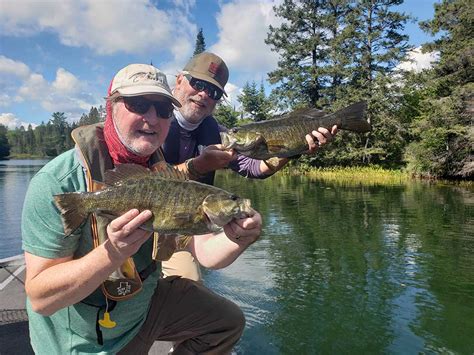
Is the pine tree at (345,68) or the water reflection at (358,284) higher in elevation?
the pine tree at (345,68)

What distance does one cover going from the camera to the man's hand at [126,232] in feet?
8.02

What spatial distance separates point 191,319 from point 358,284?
7678 mm

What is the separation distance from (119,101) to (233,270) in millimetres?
9065

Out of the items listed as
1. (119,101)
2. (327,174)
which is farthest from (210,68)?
(327,174)

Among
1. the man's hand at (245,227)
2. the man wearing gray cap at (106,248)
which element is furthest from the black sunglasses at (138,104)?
the man's hand at (245,227)

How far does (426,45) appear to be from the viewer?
36812 mm

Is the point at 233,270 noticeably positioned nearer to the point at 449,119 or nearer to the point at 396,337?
the point at 396,337

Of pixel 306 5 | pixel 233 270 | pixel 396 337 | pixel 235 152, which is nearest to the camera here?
pixel 235 152

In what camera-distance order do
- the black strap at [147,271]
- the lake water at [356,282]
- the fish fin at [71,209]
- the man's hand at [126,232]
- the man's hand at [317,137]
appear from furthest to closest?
1. the lake water at [356,282]
2. the man's hand at [317,137]
3. the black strap at [147,271]
4. the fish fin at [71,209]
5. the man's hand at [126,232]

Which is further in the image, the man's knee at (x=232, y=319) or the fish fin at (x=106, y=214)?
the man's knee at (x=232, y=319)

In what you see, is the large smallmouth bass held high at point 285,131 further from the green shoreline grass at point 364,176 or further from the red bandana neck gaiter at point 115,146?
the green shoreline grass at point 364,176

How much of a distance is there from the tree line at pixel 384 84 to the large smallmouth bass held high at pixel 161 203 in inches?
1352

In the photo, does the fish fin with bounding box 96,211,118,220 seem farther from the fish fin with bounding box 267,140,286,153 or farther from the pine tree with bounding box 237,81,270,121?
the pine tree with bounding box 237,81,270,121

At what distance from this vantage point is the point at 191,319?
12.2 ft
